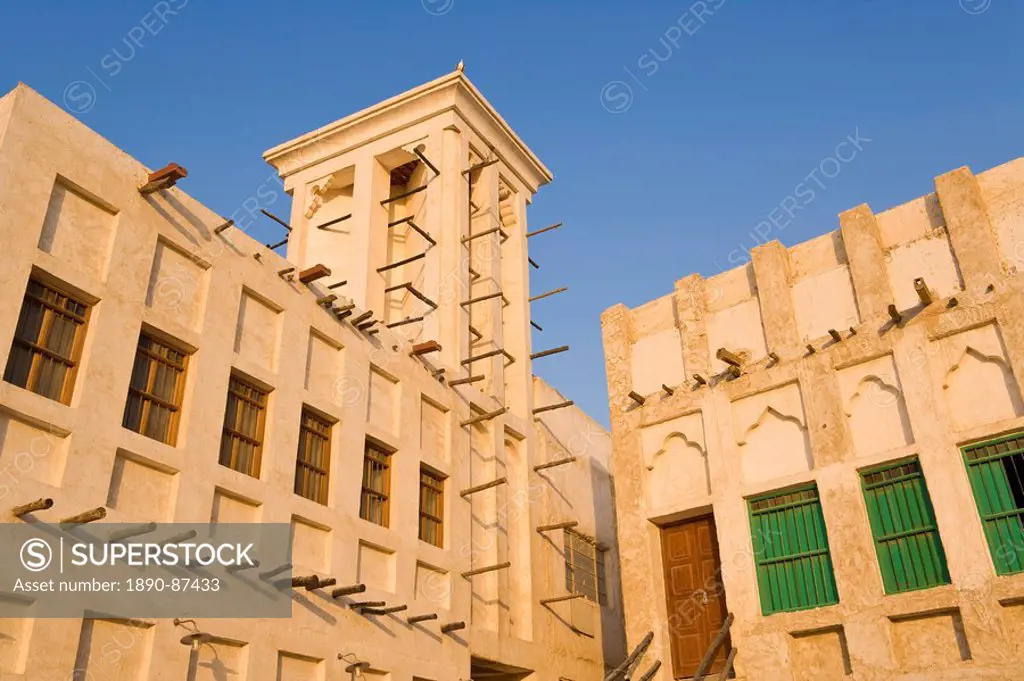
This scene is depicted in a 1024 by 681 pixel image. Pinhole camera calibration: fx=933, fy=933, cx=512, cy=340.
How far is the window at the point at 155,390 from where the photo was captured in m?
12.0

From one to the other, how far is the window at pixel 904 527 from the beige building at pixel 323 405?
675cm

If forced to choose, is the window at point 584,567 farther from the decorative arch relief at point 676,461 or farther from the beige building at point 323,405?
the decorative arch relief at point 676,461

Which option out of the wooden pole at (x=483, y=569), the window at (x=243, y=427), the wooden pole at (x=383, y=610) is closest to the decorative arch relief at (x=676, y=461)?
the wooden pole at (x=483, y=569)

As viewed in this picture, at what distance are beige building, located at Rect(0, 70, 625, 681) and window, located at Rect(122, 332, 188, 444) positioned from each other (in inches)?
1.3

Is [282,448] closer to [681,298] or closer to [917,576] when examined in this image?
[681,298]

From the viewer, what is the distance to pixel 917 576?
12.6 m

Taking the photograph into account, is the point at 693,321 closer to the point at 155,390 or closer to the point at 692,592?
the point at 692,592

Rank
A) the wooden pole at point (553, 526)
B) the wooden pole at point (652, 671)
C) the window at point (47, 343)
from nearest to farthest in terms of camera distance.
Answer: the window at point (47, 343) < the wooden pole at point (652, 671) < the wooden pole at point (553, 526)

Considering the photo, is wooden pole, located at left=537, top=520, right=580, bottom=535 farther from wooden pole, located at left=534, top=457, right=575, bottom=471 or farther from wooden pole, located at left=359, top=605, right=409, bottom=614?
wooden pole, located at left=359, top=605, right=409, bottom=614

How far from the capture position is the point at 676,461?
15578 mm

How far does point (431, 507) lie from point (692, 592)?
4783 millimetres

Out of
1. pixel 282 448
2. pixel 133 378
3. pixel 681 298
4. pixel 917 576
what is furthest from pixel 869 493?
pixel 133 378

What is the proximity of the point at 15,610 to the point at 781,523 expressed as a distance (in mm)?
10262

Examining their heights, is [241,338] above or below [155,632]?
above
